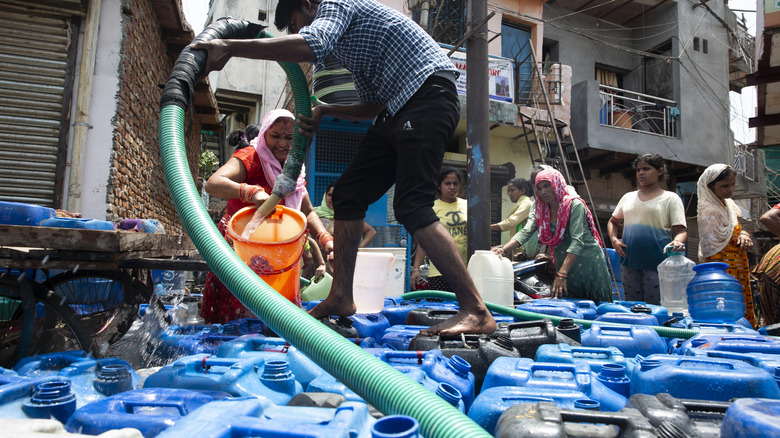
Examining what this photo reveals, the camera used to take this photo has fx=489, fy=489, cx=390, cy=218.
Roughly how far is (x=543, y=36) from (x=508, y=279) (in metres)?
13.1

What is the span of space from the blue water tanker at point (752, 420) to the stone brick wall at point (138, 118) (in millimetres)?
6157

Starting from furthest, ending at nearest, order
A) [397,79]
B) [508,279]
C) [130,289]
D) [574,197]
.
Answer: [574,197], [508,279], [130,289], [397,79]

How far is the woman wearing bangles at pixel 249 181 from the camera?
298 cm

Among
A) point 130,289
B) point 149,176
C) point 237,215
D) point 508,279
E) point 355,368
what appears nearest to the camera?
point 355,368

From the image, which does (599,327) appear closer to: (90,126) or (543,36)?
(90,126)

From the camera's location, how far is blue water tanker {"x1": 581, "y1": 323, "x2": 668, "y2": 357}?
2221 millimetres

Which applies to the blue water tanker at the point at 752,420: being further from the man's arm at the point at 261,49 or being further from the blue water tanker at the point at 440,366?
the man's arm at the point at 261,49

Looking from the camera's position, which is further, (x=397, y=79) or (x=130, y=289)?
(x=130, y=289)

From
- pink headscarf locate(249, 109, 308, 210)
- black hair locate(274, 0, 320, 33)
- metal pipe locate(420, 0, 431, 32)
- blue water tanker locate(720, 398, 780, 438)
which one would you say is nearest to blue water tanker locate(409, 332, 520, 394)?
blue water tanker locate(720, 398, 780, 438)

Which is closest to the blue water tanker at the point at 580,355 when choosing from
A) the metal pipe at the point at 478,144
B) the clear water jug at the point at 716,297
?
the clear water jug at the point at 716,297

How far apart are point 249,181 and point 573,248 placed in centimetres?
277

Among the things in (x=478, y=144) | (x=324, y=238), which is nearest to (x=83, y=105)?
(x=324, y=238)

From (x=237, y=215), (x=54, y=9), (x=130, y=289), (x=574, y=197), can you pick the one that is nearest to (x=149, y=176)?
(x=54, y=9)

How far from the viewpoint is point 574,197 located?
4438 mm
